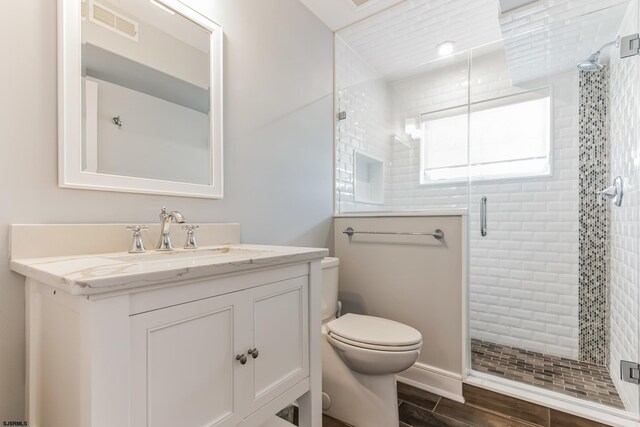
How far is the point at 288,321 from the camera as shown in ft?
3.60

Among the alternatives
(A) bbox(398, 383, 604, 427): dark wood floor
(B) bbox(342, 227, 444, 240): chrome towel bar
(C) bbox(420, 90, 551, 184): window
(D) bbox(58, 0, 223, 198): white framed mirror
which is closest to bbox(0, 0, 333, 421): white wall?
(D) bbox(58, 0, 223, 198): white framed mirror

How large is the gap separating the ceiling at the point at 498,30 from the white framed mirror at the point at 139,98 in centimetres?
121

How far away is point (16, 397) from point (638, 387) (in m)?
2.47

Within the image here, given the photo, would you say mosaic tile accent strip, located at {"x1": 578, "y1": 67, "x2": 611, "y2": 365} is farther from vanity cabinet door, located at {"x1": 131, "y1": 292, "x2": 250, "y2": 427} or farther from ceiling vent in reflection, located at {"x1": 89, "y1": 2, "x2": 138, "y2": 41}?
ceiling vent in reflection, located at {"x1": 89, "y1": 2, "x2": 138, "y2": 41}

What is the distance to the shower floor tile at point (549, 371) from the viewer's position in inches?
68.8

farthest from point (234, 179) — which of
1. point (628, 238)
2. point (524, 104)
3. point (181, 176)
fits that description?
point (524, 104)

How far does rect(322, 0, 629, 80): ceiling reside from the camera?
6.20 feet

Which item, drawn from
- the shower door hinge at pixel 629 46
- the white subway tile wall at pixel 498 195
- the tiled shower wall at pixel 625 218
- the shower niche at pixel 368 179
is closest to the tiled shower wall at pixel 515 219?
the white subway tile wall at pixel 498 195

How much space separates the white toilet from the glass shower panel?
0.91 metres

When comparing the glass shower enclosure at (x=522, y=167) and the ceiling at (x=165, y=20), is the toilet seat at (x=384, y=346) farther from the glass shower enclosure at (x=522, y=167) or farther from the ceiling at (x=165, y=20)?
the ceiling at (x=165, y=20)

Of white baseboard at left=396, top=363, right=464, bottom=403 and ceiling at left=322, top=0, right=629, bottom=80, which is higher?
ceiling at left=322, top=0, right=629, bottom=80

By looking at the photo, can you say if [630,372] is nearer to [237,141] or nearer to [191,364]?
[191,364]

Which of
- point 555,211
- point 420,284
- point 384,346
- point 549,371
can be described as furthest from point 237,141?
point 549,371

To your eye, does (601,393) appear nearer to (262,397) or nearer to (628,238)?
(628,238)
